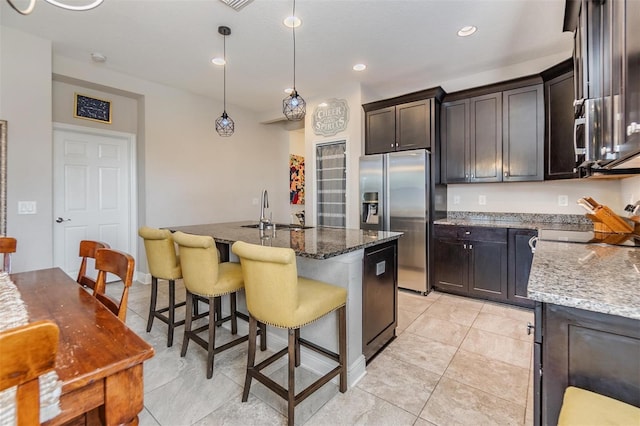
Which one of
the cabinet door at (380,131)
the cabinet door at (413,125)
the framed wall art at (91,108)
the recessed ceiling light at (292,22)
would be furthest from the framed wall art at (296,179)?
the recessed ceiling light at (292,22)

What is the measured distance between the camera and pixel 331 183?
463 cm

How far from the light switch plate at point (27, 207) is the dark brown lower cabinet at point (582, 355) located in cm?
427

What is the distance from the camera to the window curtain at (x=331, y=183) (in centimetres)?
446

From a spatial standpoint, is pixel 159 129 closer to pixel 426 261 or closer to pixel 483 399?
pixel 426 261

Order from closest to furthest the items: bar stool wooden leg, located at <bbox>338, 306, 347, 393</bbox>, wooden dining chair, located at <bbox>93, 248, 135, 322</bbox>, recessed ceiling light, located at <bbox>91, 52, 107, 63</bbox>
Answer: wooden dining chair, located at <bbox>93, 248, 135, 322</bbox> → bar stool wooden leg, located at <bbox>338, 306, 347, 393</bbox> → recessed ceiling light, located at <bbox>91, 52, 107, 63</bbox>

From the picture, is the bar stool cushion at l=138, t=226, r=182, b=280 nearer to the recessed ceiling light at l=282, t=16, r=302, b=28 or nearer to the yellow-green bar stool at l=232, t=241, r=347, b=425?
the yellow-green bar stool at l=232, t=241, r=347, b=425

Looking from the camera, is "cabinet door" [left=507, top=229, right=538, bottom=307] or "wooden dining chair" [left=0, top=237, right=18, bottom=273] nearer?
"wooden dining chair" [left=0, top=237, right=18, bottom=273]

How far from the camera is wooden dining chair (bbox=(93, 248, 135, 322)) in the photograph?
1.25 meters

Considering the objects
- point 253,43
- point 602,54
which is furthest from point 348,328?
point 253,43

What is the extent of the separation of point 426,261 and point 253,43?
3.19m

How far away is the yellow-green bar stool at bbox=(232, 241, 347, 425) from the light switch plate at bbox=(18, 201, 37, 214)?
2882 millimetres

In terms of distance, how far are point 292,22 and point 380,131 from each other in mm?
1864

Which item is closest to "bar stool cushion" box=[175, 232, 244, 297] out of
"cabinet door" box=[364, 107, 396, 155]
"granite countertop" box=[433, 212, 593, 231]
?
"granite countertop" box=[433, 212, 593, 231]

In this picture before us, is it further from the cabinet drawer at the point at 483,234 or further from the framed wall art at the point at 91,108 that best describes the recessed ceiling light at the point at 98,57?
the cabinet drawer at the point at 483,234
